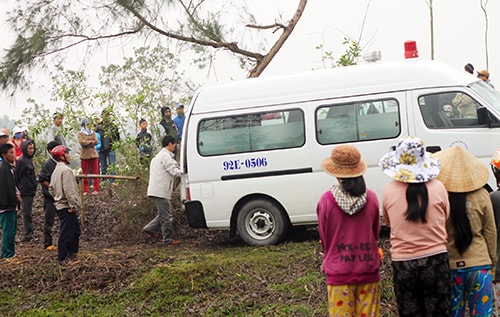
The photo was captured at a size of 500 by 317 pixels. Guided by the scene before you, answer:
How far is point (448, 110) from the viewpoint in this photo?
27.1 ft

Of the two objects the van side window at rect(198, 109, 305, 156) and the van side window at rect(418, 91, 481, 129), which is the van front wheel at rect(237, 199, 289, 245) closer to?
the van side window at rect(198, 109, 305, 156)

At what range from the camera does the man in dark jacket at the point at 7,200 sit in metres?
8.77

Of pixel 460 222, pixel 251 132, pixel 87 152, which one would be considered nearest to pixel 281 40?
pixel 251 132

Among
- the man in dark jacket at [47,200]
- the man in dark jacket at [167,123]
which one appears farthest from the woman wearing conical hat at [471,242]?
the man in dark jacket at [167,123]

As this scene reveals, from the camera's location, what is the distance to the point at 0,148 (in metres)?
8.84

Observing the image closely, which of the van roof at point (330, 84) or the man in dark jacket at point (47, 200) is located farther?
the man in dark jacket at point (47, 200)

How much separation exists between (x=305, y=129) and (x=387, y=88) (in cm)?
118

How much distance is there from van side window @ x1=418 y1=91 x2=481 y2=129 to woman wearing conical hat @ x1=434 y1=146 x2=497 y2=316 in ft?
12.2

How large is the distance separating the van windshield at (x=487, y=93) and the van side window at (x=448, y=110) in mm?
190

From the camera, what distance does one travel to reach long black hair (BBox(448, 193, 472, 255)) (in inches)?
179

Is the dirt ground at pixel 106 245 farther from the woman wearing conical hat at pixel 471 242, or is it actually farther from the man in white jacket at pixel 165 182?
the woman wearing conical hat at pixel 471 242

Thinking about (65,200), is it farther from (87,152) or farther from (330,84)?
(87,152)

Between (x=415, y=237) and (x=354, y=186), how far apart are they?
525 millimetres

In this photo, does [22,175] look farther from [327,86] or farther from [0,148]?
[327,86]
